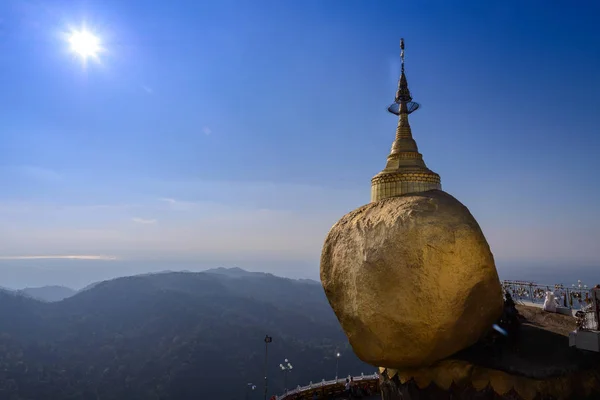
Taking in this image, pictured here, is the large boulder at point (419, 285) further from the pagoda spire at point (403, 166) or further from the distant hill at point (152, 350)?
the distant hill at point (152, 350)

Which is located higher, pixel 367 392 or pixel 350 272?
pixel 350 272

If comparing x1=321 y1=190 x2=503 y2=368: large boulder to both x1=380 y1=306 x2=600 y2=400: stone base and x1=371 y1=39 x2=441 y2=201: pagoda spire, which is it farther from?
x1=371 y1=39 x2=441 y2=201: pagoda spire

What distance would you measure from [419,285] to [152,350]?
160056mm

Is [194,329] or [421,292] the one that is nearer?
[421,292]

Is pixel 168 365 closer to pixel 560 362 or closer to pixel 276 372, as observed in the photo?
pixel 276 372

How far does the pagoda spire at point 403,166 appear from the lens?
16453 mm

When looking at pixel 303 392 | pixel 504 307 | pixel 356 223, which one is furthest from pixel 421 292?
pixel 303 392

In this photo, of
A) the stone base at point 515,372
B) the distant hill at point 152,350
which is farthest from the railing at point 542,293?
the distant hill at point 152,350

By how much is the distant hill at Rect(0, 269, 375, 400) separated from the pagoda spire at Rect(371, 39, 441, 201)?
124860 millimetres

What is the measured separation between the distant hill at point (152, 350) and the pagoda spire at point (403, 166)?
125m

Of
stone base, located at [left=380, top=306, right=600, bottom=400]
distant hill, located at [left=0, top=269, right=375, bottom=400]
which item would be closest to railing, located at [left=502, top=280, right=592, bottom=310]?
stone base, located at [left=380, top=306, right=600, bottom=400]

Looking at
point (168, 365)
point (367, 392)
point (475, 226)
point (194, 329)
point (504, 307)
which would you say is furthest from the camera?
point (194, 329)

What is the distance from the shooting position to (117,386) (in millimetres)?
120625

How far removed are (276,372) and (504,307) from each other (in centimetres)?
14292
